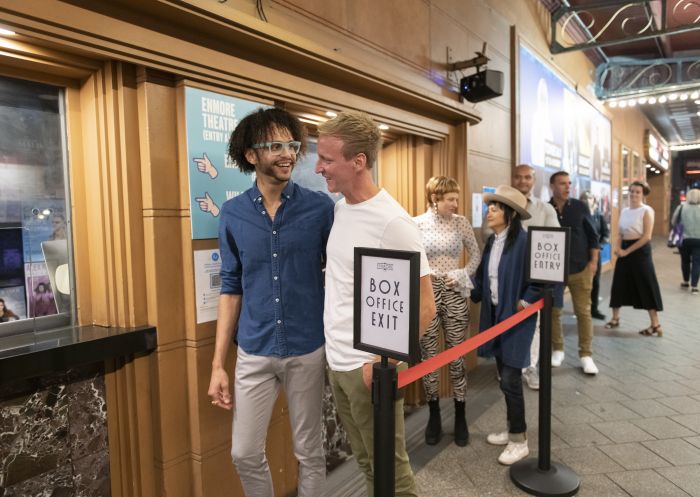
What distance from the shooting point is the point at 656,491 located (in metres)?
2.51

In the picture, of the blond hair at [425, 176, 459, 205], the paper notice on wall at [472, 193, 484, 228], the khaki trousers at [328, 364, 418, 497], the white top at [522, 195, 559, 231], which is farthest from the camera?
the paper notice on wall at [472, 193, 484, 228]

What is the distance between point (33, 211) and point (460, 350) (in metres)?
1.74

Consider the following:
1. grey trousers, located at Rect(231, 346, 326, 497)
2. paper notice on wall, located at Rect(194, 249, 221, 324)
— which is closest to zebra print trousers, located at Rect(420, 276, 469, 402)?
grey trousers, located at Rect(231, 346, 326, 497)

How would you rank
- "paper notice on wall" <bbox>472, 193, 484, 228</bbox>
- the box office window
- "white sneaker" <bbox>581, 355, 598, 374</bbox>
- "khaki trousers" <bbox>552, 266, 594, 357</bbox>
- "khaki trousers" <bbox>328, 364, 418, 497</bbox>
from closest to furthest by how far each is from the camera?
"khaki trousers" <bbox>328, 364, 418, 497</bbox> → the box office window → "white sneaker" <bbox>581, 355, 598, 374</bbox> → "khaki trousers" <bbox>552, 266, 594, 357</bbox> → "paper notice on wall" <bbox>472, 193, 484, 228</bbox>

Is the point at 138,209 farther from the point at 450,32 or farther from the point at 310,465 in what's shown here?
the point at 450,32

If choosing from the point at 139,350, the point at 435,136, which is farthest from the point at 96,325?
the point at 435,136

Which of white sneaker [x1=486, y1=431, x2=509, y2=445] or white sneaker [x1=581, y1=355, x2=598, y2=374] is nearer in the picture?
white sneaker [x1=486, y1=431, x2=509, y2=445]

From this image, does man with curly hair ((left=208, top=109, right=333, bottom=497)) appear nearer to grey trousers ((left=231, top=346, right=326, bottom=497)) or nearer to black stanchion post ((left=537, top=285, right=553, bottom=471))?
grey trousers ((left=231, top=346, right=326, bottom=497))

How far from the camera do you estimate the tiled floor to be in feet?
8.59

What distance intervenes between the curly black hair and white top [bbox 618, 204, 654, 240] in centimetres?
501

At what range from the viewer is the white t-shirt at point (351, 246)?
5.25 feet

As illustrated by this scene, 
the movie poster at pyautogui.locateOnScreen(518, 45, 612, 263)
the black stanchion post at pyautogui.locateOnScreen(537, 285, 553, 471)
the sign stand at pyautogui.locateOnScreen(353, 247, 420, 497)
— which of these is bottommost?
the black stanchion post at pyautogui.locateOnScreen(537, 285, 553, 471)

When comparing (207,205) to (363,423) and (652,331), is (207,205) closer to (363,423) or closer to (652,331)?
(363,423)

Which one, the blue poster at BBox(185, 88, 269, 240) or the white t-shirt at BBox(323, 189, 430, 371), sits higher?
the blue poster at BBox(185, 88, 269, 240)
